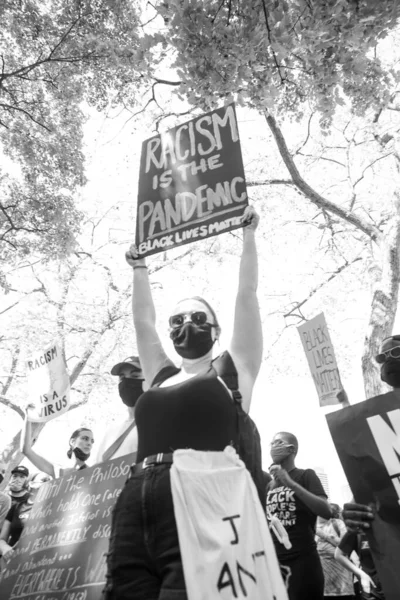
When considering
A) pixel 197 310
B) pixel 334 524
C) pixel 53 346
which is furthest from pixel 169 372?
pixel 334 524

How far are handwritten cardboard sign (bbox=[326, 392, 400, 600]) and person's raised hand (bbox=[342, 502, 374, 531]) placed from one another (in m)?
0.03

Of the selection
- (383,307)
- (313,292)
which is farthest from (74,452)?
(313,292)

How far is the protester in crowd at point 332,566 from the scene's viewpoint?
471 cm

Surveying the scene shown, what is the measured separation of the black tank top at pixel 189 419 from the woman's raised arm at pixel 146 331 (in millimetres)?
348

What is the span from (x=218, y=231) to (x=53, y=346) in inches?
128

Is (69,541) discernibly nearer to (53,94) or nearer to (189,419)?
(189,419)

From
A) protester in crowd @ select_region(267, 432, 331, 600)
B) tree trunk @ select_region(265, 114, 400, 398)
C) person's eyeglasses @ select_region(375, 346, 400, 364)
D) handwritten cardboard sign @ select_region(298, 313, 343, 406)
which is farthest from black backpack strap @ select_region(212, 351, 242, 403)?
tree trunk @ select_region(265, 114, 400, 398)

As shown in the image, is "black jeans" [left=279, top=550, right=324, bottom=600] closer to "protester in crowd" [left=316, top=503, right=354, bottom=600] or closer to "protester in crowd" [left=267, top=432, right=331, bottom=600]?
"protester in crowd" [left=267, top=432, right=331, bottom=600]

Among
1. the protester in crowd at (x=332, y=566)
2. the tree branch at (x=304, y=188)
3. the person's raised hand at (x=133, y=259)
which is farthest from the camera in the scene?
the tree branch at (x=304, y=188)

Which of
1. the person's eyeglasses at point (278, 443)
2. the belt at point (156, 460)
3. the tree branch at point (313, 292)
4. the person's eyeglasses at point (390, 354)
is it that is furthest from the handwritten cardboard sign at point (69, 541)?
the tree branch at point (313, 292)

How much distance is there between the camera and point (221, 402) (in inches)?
71.2

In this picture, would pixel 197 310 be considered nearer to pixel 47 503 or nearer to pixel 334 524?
pixel 47 503

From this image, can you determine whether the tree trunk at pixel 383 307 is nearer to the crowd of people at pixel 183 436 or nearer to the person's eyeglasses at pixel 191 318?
the crowd of people at pixel 183 436

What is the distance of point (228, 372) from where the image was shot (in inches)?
76.5
